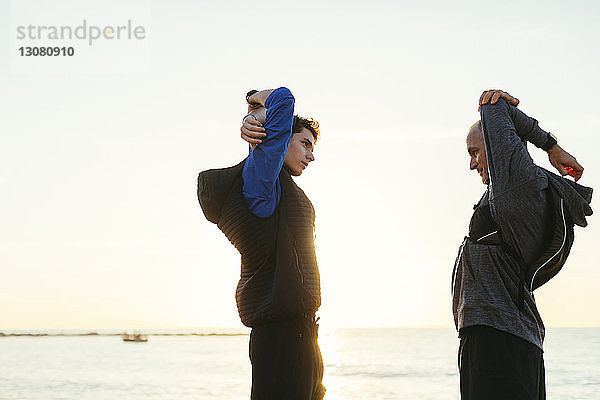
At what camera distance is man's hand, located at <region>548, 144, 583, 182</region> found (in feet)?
9.37

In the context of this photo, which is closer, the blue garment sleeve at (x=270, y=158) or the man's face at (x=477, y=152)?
the blue garment sleeve at (x=270, y=158)

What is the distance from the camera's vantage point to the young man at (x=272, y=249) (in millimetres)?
2518

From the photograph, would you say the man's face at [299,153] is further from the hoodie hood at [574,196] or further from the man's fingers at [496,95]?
the hoodie hood at [574,196]

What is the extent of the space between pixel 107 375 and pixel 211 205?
85.1 ft

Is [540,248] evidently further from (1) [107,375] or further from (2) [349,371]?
(2) [349,371]

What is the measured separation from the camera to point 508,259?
2.76 m

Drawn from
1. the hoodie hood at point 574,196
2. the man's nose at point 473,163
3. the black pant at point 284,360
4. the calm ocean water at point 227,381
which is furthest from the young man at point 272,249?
the calm ocean water at point 227,381

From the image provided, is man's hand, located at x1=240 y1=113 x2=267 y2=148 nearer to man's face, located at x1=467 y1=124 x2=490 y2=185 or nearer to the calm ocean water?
man's face, located at x1=467 y1=124 x2=490 y2=185

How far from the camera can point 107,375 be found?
88.2ft

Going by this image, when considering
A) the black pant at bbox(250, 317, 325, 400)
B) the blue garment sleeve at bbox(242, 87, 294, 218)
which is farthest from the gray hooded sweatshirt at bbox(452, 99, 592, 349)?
the blue garment sleeve at bbox(242, 87, 294, 218)

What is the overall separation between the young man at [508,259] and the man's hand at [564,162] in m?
0.01

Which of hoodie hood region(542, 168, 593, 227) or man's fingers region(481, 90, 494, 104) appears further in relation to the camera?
man's fingers region(481, 90, 494, 104)

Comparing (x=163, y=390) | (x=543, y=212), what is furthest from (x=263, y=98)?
(x=163, y=390)

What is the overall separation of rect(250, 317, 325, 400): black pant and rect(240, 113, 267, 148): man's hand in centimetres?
65
